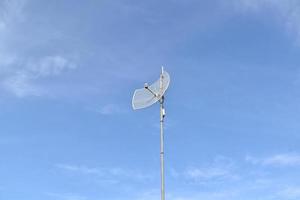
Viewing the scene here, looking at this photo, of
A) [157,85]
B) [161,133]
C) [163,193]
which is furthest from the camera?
[157,85]

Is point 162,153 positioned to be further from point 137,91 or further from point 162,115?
point 137,91

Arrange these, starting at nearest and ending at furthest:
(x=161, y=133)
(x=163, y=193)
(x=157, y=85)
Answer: (x=163, y=193) < (x=161, y=133) < (x=157, y=85)

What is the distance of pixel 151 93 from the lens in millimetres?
23453

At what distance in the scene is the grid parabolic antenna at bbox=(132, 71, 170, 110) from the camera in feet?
75.6

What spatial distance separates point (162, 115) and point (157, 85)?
6.11ft

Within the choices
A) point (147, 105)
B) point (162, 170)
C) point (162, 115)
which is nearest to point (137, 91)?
point (147, 105)

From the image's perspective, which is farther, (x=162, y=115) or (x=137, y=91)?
(x=137, y=91)

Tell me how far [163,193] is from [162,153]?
6.00 feet

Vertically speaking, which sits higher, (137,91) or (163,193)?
(137,91)

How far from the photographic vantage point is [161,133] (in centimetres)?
2169

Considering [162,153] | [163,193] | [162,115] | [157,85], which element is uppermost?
[157,85]

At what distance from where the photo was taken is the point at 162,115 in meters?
22.1

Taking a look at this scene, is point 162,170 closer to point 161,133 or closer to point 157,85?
point 161,133

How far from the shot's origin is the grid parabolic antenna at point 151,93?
23.0 meters
